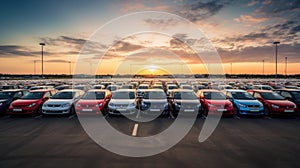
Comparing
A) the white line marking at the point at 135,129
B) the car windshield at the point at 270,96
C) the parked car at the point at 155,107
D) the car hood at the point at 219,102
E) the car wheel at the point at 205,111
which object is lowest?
the white line marking at the point at 135,129

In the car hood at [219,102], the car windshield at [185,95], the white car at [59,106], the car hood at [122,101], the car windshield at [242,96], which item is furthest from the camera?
the car windshield at [185,95]

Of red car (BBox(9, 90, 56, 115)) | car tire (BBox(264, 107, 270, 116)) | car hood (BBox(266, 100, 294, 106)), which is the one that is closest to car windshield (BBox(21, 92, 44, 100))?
red car (BBox(9, 90, 56, 115))

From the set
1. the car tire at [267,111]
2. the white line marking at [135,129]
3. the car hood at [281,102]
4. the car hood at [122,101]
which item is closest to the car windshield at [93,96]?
the car hood at [122,101]

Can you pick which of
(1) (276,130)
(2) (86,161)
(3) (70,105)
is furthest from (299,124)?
(3) (70,105)

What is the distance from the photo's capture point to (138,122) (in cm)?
926

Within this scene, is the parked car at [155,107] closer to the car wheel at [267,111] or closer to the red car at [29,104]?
the car wheel at [267,111]

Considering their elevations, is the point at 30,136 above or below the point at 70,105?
below

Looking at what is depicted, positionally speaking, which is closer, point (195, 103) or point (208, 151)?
point (208, 151)

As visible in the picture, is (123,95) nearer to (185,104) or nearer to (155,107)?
(155,107)

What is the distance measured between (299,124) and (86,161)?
10.2 m

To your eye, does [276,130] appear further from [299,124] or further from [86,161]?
[86,161]

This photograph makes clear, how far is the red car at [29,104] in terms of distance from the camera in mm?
10273

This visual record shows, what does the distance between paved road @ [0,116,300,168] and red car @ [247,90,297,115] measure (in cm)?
160

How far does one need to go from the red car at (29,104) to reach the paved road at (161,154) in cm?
138
